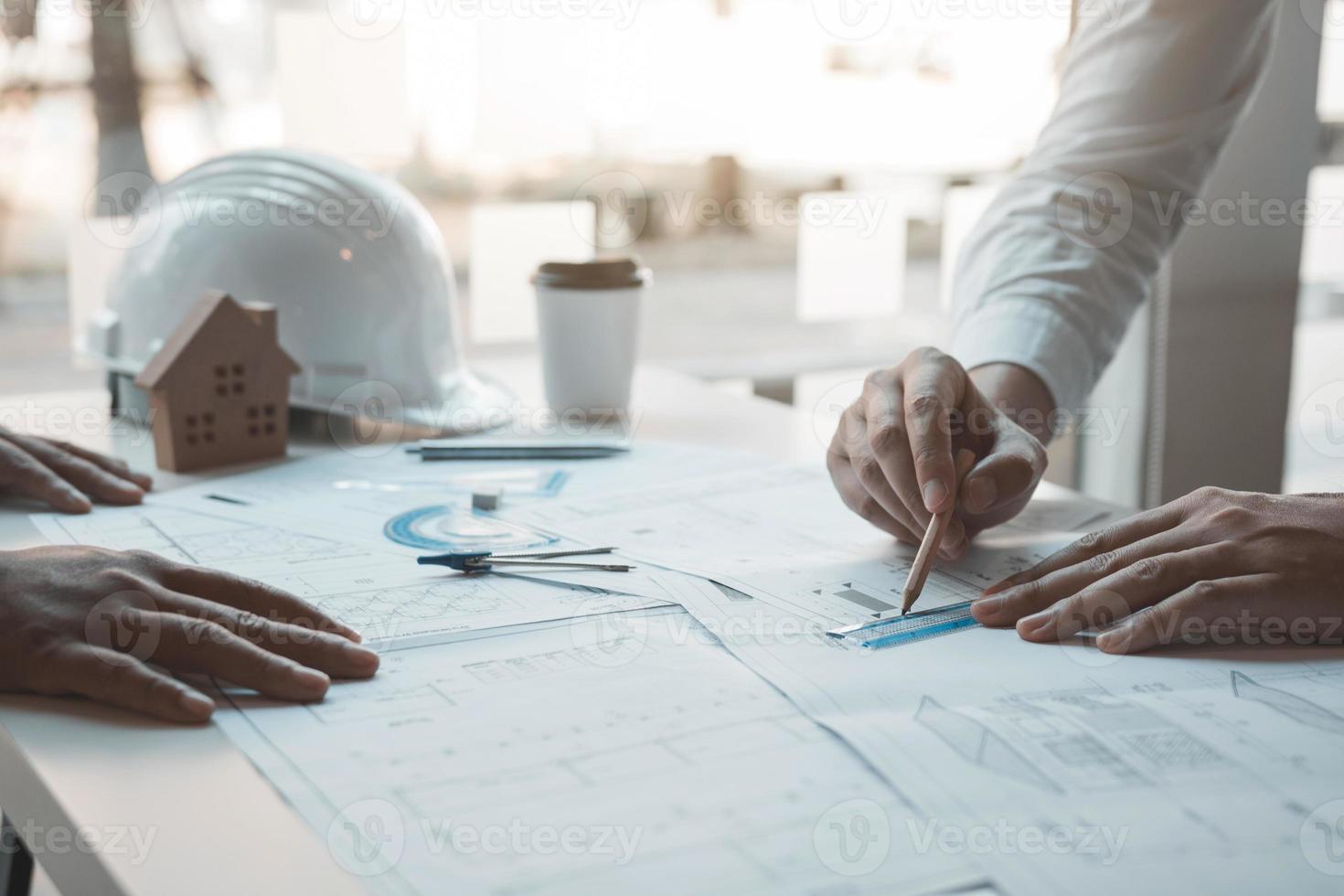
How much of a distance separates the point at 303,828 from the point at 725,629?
31 cm

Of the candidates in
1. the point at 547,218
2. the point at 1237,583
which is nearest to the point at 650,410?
the point at 547,218

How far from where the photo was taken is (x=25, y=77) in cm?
163

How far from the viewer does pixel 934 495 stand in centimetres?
88

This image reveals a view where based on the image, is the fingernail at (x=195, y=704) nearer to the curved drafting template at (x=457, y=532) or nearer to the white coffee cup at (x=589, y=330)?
the curved drafting template at (x=457, y=532)

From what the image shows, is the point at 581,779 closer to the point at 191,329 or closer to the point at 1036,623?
the point at 1036,623

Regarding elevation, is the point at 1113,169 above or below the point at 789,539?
above

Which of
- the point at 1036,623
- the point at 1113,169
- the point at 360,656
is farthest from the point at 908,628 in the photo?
the point at 1113,169

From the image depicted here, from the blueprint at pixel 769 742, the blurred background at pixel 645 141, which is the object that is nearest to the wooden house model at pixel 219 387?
the blueprint at pixel 769 742

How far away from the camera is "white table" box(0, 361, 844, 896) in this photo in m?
0.51

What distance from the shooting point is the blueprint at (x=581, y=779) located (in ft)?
1.67

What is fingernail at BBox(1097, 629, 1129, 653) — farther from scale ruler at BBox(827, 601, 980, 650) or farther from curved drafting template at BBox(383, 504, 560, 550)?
curved drafting template at BBox(383, 504, 560, 550)

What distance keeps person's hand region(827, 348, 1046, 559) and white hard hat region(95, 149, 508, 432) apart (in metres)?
0.54

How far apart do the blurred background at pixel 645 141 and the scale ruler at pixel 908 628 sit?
1214 millimetres

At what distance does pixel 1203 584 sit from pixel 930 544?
0.18 meters
